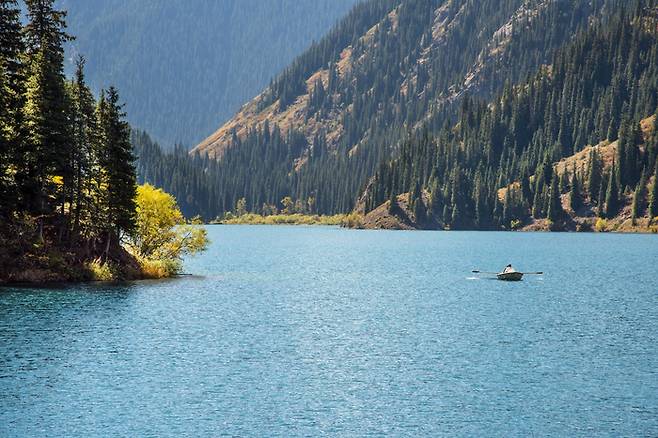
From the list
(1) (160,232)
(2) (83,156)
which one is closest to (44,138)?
(2) (83,156)

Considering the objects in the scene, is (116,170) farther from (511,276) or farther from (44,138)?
(511,276)

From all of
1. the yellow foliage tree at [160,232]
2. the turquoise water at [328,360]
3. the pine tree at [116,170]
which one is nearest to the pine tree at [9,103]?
the pine tree at [116,170]

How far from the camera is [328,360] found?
53.2m

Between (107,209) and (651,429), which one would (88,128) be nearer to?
(107,209)

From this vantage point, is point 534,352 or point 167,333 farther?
point 167,333

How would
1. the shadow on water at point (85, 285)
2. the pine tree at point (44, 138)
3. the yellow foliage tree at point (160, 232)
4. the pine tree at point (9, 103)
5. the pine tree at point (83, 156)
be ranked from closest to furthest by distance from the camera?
the shadow on water at point (85, 285)
the pine tree at point (9, 103)
the pine tree at point (44, 138)
the pine tree at point (83, 156)
the yellow foliage tree at point (160, 232)

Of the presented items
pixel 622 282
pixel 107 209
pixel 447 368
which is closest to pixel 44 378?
pixel 447 368

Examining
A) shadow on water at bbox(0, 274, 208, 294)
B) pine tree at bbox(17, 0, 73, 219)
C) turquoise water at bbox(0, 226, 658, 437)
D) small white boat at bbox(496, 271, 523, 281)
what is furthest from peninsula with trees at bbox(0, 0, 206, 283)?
small white boat at bbox(496, 271, 523, 281)

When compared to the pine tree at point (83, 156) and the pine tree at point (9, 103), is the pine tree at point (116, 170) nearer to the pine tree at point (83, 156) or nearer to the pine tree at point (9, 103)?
the pine tree at point (83, 156)

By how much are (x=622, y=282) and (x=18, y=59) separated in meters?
84.1

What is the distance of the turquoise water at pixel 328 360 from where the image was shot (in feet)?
128

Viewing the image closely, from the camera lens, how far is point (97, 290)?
289 ft

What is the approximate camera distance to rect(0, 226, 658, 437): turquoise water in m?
39.2

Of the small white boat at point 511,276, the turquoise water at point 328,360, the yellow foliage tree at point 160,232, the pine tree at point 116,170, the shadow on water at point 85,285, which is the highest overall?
the pine tree at point 116,170
